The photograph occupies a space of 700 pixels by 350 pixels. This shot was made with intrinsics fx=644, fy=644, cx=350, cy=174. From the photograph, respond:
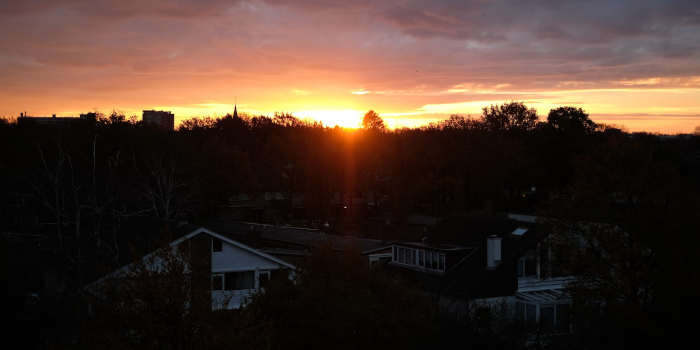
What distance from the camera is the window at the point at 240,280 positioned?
96.5ft

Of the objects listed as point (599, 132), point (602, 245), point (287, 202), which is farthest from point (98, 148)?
point (599, 132)

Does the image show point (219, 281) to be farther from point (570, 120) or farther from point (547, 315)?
point (570, 120)

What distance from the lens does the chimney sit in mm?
30875

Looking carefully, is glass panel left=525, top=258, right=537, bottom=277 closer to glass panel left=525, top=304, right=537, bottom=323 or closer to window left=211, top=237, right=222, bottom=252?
glass panel left=525, top=304, right=537, bottom=323

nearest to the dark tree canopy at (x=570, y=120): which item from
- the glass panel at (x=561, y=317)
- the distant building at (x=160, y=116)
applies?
the glass panel at (x=561, y=317)

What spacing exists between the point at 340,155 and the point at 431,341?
168 feet

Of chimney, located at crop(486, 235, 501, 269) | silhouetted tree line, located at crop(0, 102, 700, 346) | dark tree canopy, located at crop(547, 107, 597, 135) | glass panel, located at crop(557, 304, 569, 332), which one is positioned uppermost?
dark tree canopy, located at crop(547, 107, 597, 135)

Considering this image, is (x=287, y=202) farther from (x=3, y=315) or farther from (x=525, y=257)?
(x=3, y=315)

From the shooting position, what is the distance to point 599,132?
8031cm

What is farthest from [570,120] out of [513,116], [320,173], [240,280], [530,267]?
[240,280]

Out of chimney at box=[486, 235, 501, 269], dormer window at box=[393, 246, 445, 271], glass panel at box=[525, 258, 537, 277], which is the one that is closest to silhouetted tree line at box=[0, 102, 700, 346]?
glass panel at box=[525, 258, 537, 277]

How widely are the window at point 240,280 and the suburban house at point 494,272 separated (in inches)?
254

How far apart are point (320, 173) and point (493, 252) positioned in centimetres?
4172

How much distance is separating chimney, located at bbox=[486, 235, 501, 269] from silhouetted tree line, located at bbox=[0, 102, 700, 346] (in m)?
4.28
